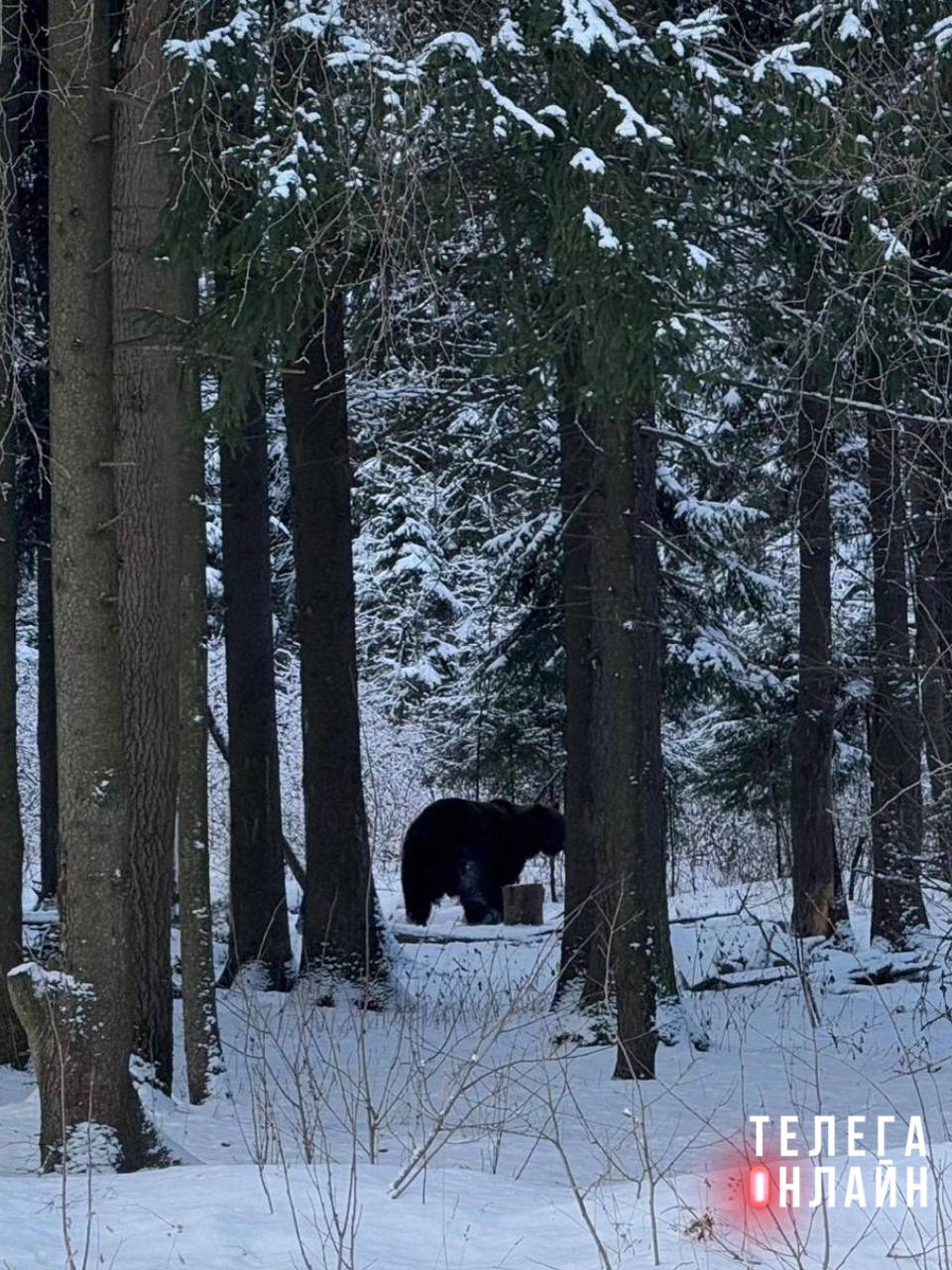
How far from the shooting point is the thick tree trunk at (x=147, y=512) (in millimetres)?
7473

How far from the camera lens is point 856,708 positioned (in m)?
17.1

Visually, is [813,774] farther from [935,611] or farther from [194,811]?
[194,811]

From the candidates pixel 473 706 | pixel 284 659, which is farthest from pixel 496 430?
pixel 284 659

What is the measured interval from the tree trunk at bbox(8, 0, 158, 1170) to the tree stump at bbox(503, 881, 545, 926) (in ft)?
40.0

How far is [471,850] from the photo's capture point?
748 inches

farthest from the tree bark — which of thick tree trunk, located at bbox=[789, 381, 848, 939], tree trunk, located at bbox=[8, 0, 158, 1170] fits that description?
tree trunk, located at bbox=[8, 0, 158, 1170]

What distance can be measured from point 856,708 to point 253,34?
11.6m

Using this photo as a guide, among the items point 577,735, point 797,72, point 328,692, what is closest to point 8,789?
point 328,692

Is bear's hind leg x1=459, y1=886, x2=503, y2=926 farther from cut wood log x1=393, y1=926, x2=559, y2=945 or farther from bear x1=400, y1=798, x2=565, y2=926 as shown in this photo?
cut wood log x1=393, y1=926, x2=559, y2=945

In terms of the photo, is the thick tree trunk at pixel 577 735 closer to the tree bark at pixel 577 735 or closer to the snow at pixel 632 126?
the tree bark at pixel 577 735

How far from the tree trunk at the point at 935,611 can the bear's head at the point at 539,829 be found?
24.2 feet

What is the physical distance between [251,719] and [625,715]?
14.5 feet

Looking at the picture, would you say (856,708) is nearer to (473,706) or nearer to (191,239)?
(473,706)

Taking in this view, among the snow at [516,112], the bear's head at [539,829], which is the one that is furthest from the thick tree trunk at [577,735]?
the bear's head at [539,829]
